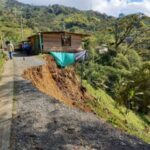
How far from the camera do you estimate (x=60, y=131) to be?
9828mm

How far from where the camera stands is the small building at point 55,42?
39.5 m

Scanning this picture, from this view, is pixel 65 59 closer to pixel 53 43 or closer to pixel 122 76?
pixel 53 43

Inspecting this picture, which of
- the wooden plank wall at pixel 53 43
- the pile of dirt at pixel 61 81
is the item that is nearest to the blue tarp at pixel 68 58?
the pile of dirt at pixel 61 81

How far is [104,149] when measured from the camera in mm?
8711

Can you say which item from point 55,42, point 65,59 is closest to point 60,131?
point 65,59

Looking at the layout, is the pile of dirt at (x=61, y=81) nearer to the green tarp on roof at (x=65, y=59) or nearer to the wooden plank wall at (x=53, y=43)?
the green tarp on roof at (x=65, y=59)

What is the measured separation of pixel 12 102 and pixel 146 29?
52241 millimetres

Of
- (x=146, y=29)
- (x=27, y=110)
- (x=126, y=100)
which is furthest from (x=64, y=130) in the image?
(x=146, y=29)

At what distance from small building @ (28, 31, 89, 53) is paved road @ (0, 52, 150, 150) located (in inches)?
1058

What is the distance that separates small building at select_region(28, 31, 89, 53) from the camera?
39.5m

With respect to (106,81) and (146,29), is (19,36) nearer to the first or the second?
(146,29)

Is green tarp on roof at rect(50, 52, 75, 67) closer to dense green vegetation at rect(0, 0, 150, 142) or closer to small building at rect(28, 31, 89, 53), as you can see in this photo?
dense green vegetation at rect(0, 0, 150, 142)

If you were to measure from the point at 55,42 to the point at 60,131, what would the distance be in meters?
31.1

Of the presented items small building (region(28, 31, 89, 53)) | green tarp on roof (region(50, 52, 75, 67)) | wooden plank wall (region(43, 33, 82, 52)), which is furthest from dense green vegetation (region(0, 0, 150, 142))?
green tarp on roof (region(50, 52, 75, 67))
